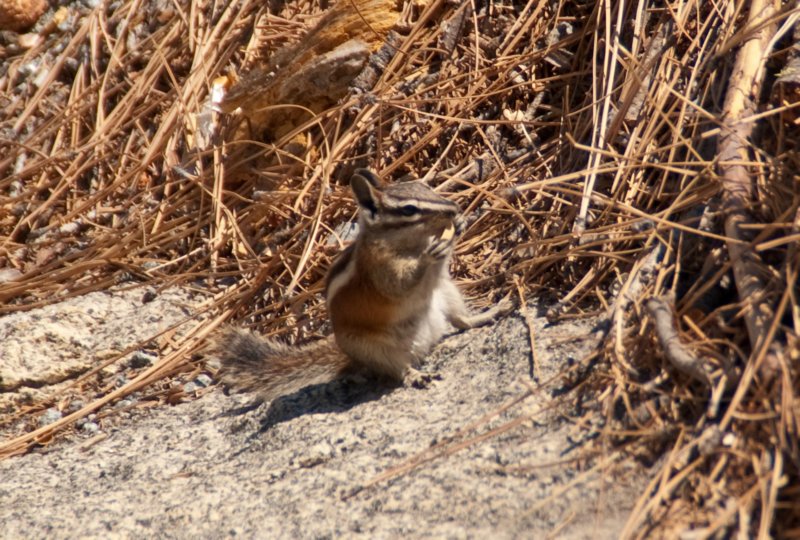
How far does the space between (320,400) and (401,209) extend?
0.94 m

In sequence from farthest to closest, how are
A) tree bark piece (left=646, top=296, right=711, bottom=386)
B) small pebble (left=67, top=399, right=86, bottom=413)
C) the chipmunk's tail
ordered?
small pebble (left=67, top=399, right=86, bottom=413), the chipmunk's tail, tree bark piece (left=646, top=296, right=711, bottom=386)

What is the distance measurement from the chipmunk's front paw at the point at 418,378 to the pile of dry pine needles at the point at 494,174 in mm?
549

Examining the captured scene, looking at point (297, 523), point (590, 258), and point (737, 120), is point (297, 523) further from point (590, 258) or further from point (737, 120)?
point (737, 120)

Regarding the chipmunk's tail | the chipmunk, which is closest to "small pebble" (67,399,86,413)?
the chipmunk's tail

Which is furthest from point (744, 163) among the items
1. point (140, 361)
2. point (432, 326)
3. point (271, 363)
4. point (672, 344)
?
point (140, 361)

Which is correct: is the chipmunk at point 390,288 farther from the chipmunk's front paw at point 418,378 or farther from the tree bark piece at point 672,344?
the tree bark piece at point 672,344

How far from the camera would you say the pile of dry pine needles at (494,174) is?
8.34 ft

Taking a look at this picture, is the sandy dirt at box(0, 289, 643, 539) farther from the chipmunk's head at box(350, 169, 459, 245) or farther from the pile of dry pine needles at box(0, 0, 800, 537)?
the chipmunk's head at box(350, 169, 459, 245)

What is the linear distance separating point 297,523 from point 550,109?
269cm

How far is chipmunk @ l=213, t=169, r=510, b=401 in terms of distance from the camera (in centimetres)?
371

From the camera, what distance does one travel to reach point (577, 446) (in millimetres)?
2609

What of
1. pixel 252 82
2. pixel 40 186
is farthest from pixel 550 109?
pixel 40 186

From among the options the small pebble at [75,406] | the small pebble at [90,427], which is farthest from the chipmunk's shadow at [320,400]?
the small pebble at [75,406]

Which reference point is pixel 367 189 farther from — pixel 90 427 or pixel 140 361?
pixel 90 427
